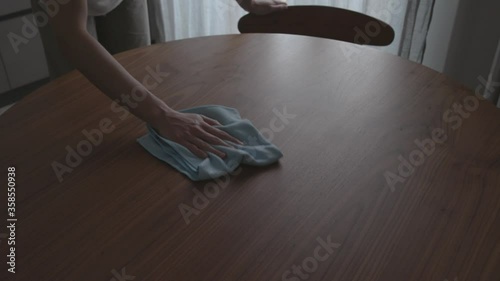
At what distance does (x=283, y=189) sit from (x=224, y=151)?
16cm

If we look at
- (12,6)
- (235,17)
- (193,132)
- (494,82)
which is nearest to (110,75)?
(193,132)

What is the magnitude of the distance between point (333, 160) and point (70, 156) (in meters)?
0.55

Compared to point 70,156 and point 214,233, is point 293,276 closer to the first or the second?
point 214,233

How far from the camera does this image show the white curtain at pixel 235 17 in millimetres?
1980

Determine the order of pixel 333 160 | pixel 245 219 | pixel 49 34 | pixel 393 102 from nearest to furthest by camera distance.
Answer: pixel 245 219
pixel 333 160
pixel 393 102
pixel 49 34

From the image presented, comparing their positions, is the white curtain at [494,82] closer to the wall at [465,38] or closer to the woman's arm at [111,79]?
the wall at [465,38]

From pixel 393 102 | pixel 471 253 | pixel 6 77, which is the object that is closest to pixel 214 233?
pixel 471 253

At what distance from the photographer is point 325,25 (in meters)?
1.56

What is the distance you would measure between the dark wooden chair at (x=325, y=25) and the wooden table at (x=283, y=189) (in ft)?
0.96

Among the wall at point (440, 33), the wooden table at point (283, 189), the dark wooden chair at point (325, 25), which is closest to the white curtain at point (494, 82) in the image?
Answer: the wall at point (440, 33)

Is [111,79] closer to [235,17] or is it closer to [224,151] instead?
[224,151]

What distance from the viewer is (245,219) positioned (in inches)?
30.5

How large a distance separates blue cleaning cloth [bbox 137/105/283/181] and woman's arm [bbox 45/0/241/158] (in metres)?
0.02

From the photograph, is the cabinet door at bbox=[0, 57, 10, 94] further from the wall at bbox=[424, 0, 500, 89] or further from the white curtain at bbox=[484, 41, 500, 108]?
the white curtain at bbox=[484, 41, 500, 108]
